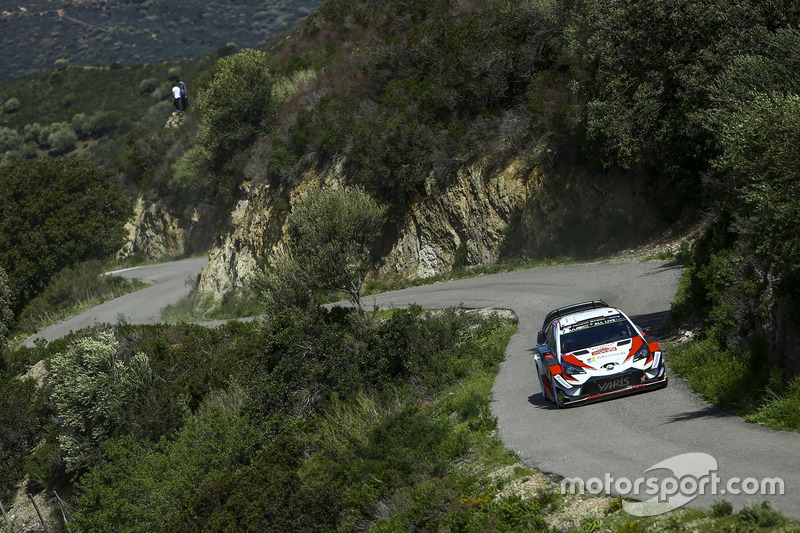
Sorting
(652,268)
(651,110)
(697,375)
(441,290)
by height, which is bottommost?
(441,290)

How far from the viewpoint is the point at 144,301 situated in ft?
149

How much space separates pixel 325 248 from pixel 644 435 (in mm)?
15641

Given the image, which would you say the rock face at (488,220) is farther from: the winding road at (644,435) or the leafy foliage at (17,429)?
the leafy foliage at (17,429)

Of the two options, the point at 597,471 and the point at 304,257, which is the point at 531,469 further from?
the point at 304,257

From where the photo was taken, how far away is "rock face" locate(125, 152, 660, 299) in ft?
92.6

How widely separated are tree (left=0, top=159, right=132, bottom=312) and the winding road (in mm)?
40618

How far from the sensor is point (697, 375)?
13570mm

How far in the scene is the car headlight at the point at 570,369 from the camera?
42.8 feet

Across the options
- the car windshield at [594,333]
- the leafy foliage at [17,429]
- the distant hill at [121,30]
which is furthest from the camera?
the distant hill at [121,30]

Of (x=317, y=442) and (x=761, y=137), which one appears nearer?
(x=761, y=137)

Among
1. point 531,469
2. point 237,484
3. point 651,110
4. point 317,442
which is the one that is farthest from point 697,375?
point 237,484

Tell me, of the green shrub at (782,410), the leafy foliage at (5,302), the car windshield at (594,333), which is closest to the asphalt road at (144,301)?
the leafy foliage at (5,302)

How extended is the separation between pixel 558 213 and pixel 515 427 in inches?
700

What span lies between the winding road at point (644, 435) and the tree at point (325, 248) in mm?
6169
